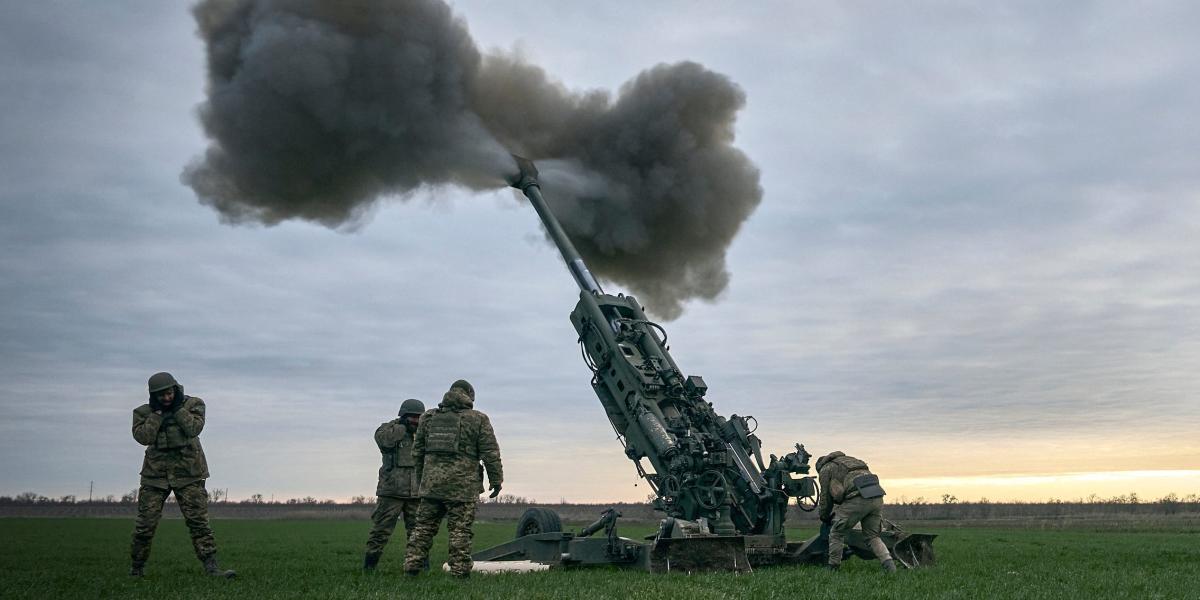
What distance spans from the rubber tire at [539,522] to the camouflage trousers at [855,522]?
3.78 m

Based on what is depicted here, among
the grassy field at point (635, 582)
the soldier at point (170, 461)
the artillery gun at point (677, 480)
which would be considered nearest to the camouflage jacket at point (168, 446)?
the soldier at point (170, 461)

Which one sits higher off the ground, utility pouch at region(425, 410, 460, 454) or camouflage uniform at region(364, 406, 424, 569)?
utility pouch at region(425, 410, 460, 454)

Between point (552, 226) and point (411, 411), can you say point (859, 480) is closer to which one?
point (411, 411)

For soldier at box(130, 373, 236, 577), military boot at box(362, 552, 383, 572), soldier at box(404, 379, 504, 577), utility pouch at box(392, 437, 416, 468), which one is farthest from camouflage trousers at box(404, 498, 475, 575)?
soldier at box(130, 373, 236, 577)

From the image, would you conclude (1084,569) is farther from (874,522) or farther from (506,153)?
(506,153)

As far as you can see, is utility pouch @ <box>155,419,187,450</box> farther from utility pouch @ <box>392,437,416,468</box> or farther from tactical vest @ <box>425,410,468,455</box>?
tactical vest @ <box>425,410,468,455</box>

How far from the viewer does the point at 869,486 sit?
11.7m

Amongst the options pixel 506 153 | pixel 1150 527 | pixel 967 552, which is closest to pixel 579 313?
pixel 506 153

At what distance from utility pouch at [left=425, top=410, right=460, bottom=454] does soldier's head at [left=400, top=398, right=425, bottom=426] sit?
64.5 inches

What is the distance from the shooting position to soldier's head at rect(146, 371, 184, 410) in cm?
1084

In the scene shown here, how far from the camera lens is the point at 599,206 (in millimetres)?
19891

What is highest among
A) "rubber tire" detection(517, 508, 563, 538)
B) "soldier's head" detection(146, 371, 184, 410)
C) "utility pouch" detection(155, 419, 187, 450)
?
"soldier's head" detection(146, 371, 184, 410)

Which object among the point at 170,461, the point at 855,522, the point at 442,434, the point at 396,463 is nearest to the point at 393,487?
the point at 396,463

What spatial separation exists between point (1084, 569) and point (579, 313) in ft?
25.9
